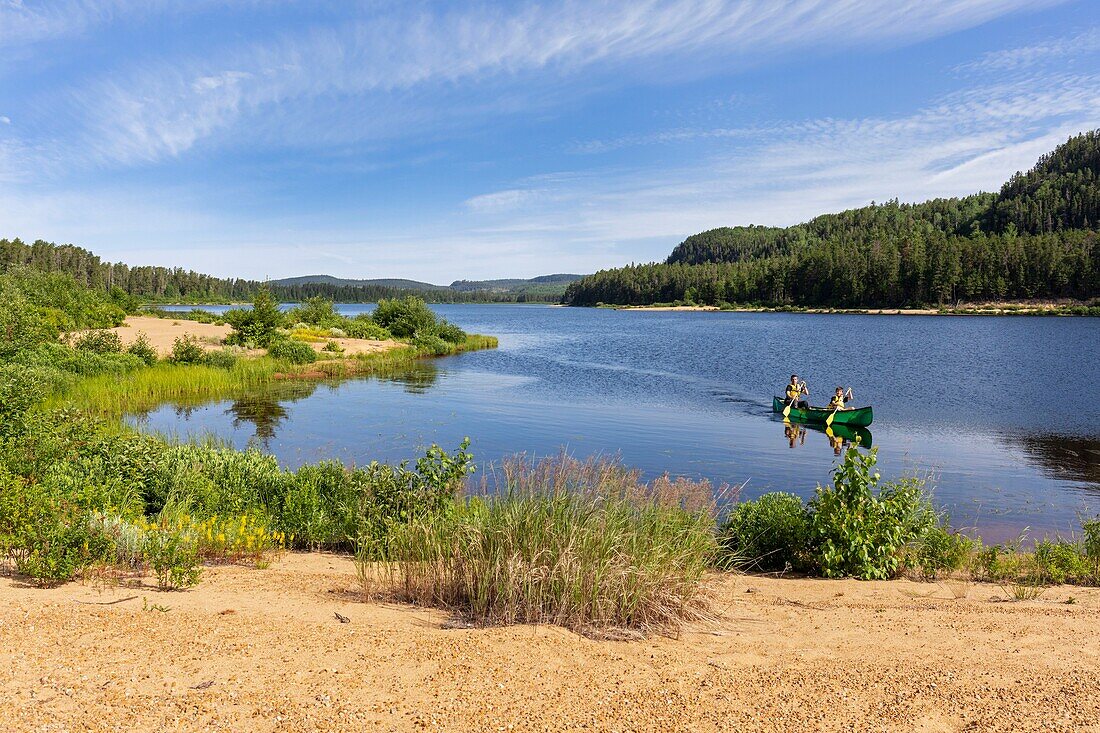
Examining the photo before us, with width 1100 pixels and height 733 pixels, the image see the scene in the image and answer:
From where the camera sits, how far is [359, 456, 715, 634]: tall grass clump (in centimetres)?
644

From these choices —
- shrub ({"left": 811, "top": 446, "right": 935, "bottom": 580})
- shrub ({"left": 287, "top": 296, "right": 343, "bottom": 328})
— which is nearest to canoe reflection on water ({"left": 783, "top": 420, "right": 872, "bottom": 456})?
shrub ({"left": 811, "top": 446, "right": 935, "bottom": 580})

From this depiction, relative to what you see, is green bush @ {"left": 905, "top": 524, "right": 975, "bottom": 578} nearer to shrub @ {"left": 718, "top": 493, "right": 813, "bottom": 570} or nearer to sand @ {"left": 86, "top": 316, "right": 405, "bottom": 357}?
shrub @ {"left": 718, "top": 493, "right": 813, "bottom": 570}

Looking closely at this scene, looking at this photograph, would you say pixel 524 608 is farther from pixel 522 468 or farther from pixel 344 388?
pixel 344 388

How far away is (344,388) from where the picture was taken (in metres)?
33.0

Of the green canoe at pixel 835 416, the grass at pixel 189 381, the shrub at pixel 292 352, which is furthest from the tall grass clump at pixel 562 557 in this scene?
the shrub at pixel 292 352

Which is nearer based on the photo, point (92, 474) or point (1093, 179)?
point (92, 474)

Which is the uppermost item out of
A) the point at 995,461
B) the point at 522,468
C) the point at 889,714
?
the point at 522,468

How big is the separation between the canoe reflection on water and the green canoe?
0.19 metres

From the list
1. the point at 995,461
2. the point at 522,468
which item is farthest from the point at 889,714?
the point at 995,461

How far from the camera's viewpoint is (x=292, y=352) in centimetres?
3853

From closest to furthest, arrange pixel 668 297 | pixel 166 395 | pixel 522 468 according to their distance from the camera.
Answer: pixel 522 468 → pixel 166 395 → pixel 668 297

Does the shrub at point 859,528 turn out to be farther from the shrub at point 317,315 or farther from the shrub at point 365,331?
the shrub at point 317,315

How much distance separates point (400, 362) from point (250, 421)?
20851mm

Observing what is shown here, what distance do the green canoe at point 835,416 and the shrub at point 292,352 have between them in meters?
26.7
